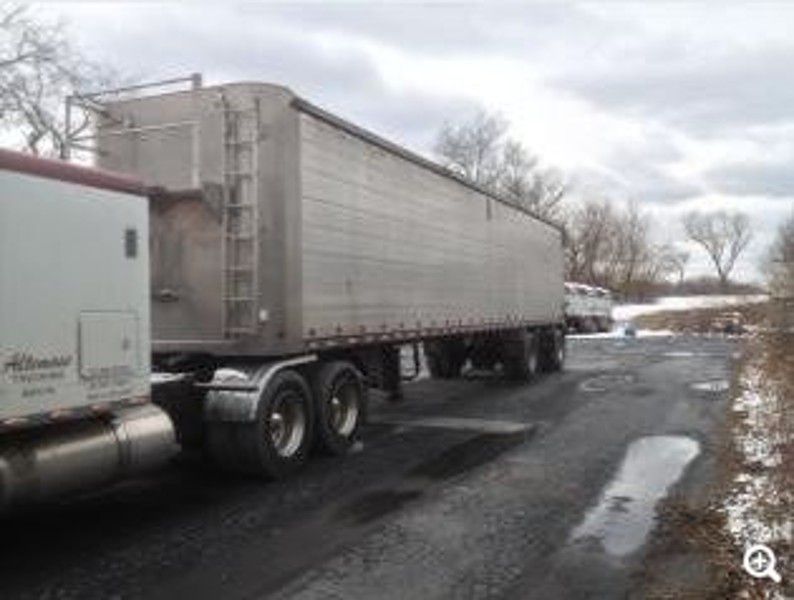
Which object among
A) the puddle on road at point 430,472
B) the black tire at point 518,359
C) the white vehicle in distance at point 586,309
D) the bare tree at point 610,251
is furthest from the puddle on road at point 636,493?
the bare tree at point 610,251

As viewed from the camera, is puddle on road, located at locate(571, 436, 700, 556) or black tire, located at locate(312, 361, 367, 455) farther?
black tire, located at locate(312, 361, 367, 455)

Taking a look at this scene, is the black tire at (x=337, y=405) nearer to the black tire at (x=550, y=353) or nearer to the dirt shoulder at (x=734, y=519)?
the dirt shoulder at (x=734, y=519)

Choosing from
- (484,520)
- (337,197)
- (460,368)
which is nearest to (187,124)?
(337,197)

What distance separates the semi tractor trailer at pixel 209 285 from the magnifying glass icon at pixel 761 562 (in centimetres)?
479

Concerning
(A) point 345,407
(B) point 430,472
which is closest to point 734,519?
(B) point 430,472

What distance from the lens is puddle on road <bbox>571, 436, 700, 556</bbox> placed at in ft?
28.6

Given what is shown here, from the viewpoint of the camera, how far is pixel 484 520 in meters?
9.33

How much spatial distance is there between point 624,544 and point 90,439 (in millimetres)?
4135

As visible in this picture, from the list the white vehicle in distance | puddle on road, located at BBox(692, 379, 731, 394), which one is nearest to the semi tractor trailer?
puddle on road, located at BBox(692, 379, 731, 394)

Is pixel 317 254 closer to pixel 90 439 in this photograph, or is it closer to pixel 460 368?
pixel 90 439

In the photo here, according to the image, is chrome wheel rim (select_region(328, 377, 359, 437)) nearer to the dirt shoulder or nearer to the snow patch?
the dirt shoulder

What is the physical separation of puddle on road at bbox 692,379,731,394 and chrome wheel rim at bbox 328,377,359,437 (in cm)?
902

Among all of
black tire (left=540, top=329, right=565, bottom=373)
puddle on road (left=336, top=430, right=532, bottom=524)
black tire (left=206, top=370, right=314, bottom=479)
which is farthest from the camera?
black tire (left=540, top=329, right=565, bottom=373)

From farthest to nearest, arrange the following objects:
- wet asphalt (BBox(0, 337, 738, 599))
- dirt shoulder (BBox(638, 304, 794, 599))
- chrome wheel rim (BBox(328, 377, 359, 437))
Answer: chrome wheel rim (BBox(328, 377, 359, 437)) < wet asphalt (BBox(0, 337, 738, 599)) < dirt shoulder (BBox(638, 304, 794, 599))
